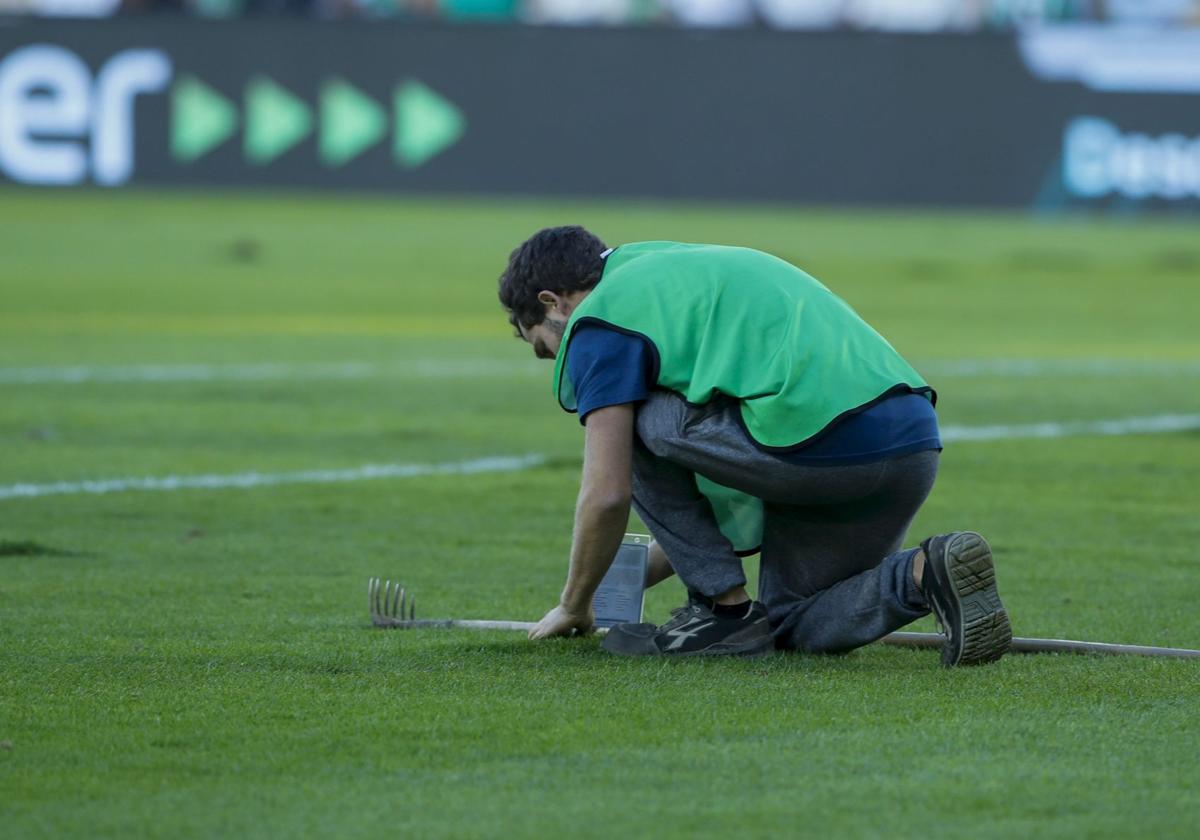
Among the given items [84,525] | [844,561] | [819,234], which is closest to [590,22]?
[819,234]

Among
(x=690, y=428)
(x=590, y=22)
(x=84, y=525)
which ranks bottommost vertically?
(x=84, y=525)

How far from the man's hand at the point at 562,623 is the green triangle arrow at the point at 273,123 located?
585 inches

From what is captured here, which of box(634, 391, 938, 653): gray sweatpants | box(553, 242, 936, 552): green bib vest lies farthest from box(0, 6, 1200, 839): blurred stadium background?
box(553, 242, 936, 552): green bib vest

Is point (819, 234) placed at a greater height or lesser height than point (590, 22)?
lesser

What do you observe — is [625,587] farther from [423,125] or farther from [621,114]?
[423,125]

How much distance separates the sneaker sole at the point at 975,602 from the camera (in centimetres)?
460

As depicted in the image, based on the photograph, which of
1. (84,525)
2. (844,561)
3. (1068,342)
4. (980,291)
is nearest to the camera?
(844,561)

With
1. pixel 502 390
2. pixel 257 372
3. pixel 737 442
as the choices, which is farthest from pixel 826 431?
pixel 257 372

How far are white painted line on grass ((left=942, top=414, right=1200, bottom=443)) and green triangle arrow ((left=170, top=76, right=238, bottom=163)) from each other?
36.1ft

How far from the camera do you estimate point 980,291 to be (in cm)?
1712

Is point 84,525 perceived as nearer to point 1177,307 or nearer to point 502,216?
point 1177,307

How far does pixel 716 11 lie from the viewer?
66.3ft

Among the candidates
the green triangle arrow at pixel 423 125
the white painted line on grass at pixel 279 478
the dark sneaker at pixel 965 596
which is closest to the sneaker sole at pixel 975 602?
the dark sneaker at pixel 965 596

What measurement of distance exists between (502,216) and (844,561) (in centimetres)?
1655
